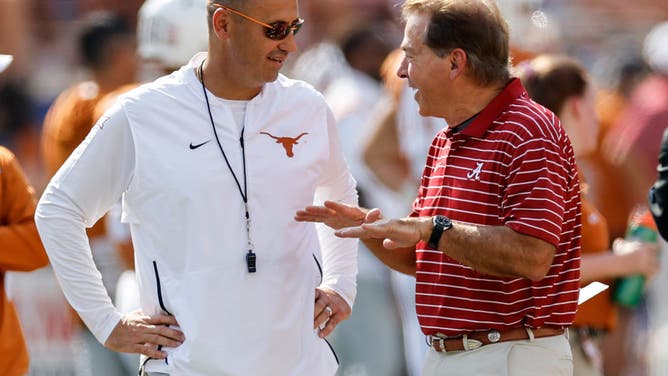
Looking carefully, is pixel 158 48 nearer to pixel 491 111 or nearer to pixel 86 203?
pixel 86 203

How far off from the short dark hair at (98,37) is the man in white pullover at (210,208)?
12.7 feet

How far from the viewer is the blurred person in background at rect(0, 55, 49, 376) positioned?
17.9 feet

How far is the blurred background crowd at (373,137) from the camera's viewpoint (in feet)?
29.4

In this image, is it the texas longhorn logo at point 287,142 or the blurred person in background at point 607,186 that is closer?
the texas longhorn logo at point 287,142

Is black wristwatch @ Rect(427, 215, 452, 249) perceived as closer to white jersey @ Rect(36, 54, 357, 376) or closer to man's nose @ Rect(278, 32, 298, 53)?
white jersey @ Rect(36, 54, 357, 376)

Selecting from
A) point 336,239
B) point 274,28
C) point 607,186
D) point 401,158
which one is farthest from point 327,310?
point 607,186

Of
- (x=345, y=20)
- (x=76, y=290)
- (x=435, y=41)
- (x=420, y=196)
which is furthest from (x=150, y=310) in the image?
(x=345, y=20)

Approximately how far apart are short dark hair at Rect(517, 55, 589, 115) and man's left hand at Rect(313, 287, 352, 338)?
170 centimetres

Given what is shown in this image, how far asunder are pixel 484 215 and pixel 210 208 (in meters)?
0.91

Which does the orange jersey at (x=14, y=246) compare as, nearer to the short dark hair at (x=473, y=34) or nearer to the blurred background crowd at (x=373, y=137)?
the short dark hair at (x=473, y=34)

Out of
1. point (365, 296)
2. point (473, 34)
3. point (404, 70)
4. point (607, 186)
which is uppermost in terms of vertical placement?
point (473, 34)

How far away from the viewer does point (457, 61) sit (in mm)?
4676

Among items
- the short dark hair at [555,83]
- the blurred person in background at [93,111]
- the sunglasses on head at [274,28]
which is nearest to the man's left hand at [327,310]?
the sunglasses on head at [274,28]

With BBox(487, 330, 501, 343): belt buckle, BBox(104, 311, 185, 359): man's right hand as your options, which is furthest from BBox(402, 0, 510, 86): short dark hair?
BBox(104, 311, 185, 359): man's right hand
